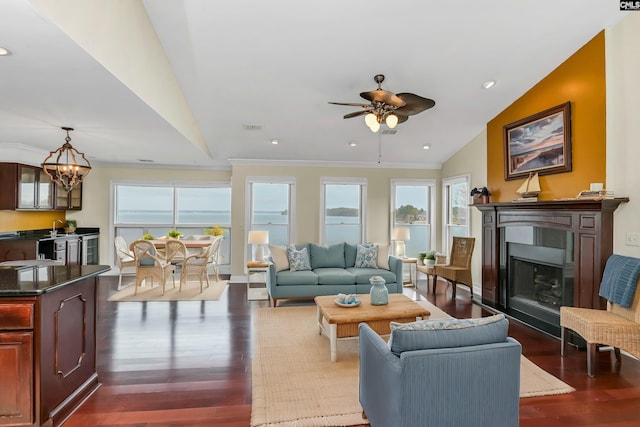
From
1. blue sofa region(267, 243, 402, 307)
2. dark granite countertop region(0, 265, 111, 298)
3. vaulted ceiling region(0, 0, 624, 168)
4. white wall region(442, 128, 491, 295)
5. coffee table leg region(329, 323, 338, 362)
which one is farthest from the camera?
white wall region(442, 128, 491, 295)

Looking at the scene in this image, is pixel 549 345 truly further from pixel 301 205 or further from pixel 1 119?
pixel 1 119

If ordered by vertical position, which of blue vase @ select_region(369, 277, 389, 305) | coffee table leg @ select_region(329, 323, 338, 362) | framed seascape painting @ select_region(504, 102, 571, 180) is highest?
framed seascape painting @ select_region(504, 102, 571, 180)

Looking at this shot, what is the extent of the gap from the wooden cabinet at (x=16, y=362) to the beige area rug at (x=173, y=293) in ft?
10.9

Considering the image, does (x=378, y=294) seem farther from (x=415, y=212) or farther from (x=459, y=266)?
(x=415, y=212)

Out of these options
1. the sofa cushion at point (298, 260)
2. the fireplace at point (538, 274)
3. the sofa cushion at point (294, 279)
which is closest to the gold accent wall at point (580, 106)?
the fireplace at point (538, 274)

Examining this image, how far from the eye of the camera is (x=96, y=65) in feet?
8.57

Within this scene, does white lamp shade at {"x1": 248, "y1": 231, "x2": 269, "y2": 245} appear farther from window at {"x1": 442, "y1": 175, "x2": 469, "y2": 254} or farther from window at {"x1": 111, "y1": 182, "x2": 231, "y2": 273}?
window at {"x1": 442, "y1": 175, "x2": 469, "y2": 254}

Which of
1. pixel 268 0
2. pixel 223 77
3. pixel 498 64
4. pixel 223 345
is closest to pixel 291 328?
pixel 223 345

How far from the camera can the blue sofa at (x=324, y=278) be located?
17.2 ft

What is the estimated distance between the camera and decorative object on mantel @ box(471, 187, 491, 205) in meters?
5.54

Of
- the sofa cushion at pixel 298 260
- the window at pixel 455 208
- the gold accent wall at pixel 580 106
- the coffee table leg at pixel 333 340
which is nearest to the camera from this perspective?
the coffee table leg at pixel 333 340

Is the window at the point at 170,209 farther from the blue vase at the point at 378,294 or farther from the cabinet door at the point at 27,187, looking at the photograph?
the blue vase at the point at 378,294

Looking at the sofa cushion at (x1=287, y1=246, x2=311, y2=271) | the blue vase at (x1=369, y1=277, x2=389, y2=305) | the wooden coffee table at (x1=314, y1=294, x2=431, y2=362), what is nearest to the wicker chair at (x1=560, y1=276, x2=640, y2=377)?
the wooden coffee table at (x1=314, y1=294, x2=431, y2=362)

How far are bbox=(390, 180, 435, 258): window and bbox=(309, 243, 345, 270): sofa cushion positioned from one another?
1.93 meters
